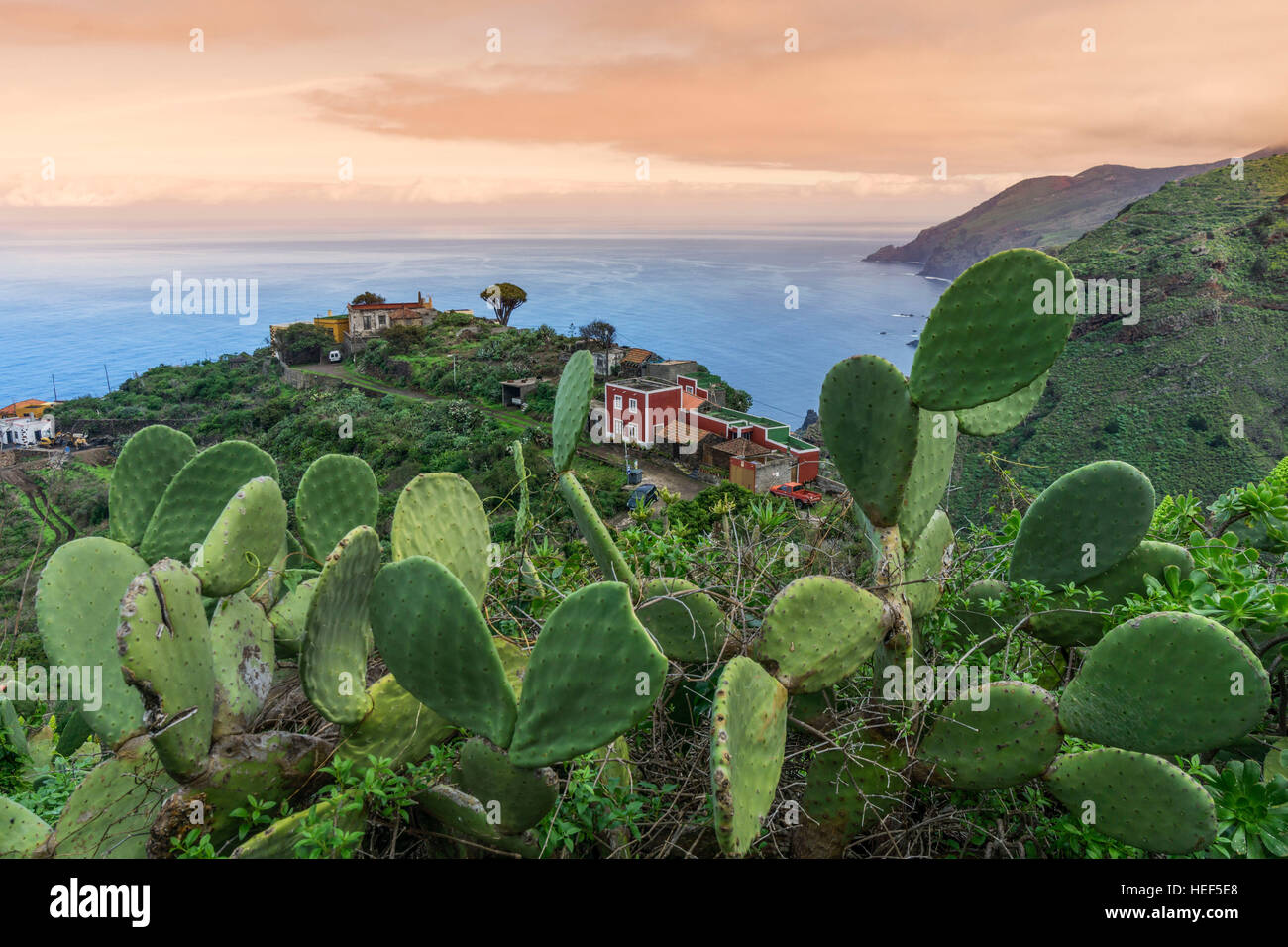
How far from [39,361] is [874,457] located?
51396mm

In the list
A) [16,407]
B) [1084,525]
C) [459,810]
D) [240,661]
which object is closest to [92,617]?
[240,661]

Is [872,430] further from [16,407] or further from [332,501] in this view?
[16,407]

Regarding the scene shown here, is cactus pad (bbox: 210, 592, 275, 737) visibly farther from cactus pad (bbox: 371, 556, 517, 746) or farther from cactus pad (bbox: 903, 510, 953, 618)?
cactus pad (bbox: 903, 510, 953, 618)

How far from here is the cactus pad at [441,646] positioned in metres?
1.14

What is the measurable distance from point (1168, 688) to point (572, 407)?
1109mm

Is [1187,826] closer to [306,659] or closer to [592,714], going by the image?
[592,714]

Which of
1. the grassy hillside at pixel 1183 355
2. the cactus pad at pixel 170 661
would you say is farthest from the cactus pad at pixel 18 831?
the grassy hillside at pixel 1183 355

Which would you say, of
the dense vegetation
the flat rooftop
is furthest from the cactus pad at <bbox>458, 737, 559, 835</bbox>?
the flat rooftop

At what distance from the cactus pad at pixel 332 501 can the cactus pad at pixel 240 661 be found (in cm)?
18

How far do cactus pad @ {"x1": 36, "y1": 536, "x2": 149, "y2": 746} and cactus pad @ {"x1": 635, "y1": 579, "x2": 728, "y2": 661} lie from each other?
90cm

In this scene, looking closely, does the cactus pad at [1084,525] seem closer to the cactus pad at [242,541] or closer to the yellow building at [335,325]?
the cactus pad at [242,541]

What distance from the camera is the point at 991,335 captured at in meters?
1.34

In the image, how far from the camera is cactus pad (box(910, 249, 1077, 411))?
1303mm

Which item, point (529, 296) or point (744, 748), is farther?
point (529, 296)
